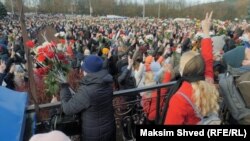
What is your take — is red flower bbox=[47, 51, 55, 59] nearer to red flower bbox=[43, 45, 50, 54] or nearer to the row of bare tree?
red flower bbox=[43, 45, 50, 54]

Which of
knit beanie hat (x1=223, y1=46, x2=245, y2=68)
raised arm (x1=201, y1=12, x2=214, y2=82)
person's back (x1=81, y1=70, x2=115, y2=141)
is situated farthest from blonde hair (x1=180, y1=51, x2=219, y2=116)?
person's back (x1=81, y1=70, x2=115, y2=141)

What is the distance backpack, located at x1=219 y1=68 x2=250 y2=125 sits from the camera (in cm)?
287

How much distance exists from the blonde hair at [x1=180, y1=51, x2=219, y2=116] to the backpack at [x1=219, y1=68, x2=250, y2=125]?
1.39 feet

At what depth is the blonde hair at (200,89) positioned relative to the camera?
2484 millimetres

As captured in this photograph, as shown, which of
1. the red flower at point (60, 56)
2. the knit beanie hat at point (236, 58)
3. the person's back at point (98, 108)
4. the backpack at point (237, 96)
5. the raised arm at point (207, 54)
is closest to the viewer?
the backpack at point (237, 96)

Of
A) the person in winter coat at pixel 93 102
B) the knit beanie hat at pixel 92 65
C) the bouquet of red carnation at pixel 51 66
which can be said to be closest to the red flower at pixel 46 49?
the bouquet of red carnation at pixel 51 66

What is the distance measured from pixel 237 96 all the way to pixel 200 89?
1.98 ft

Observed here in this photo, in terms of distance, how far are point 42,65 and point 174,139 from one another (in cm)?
206

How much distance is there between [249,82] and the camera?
9.32 ft

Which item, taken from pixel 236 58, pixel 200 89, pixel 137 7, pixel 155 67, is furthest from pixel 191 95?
pixel 137 7

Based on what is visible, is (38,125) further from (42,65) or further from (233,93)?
(233,93)

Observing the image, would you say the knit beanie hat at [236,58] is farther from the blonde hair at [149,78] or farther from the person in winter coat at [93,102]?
the blonde hair at [149,78]

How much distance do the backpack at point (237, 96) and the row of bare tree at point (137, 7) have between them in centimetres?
7229

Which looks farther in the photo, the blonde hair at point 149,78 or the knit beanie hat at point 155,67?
the knit beanie hat at point 155,67
